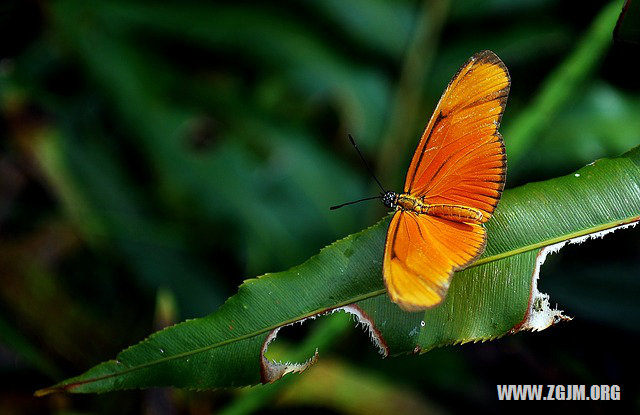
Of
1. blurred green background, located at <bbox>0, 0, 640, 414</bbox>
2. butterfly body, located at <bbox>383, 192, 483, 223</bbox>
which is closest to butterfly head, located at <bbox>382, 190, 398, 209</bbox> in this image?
butterfly body, located at <bbox>383, 192, 483, 223</bbox>

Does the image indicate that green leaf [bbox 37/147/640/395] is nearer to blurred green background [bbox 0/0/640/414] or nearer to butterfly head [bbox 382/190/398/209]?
butterfly head [bbox 382/190/398/209]

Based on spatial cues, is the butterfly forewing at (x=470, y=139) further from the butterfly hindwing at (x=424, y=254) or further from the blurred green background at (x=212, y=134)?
the blurred green background at (x=212, y=134)

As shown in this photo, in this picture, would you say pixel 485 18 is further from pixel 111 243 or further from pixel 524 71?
pixel 111 243

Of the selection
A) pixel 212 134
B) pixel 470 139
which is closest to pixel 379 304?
pixel 470 139

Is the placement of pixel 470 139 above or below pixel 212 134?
below

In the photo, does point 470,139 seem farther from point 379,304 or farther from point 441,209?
point 379,304

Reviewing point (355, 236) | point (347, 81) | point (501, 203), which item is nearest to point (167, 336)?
point (355, 236)

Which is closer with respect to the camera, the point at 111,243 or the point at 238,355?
the point at 238,355
